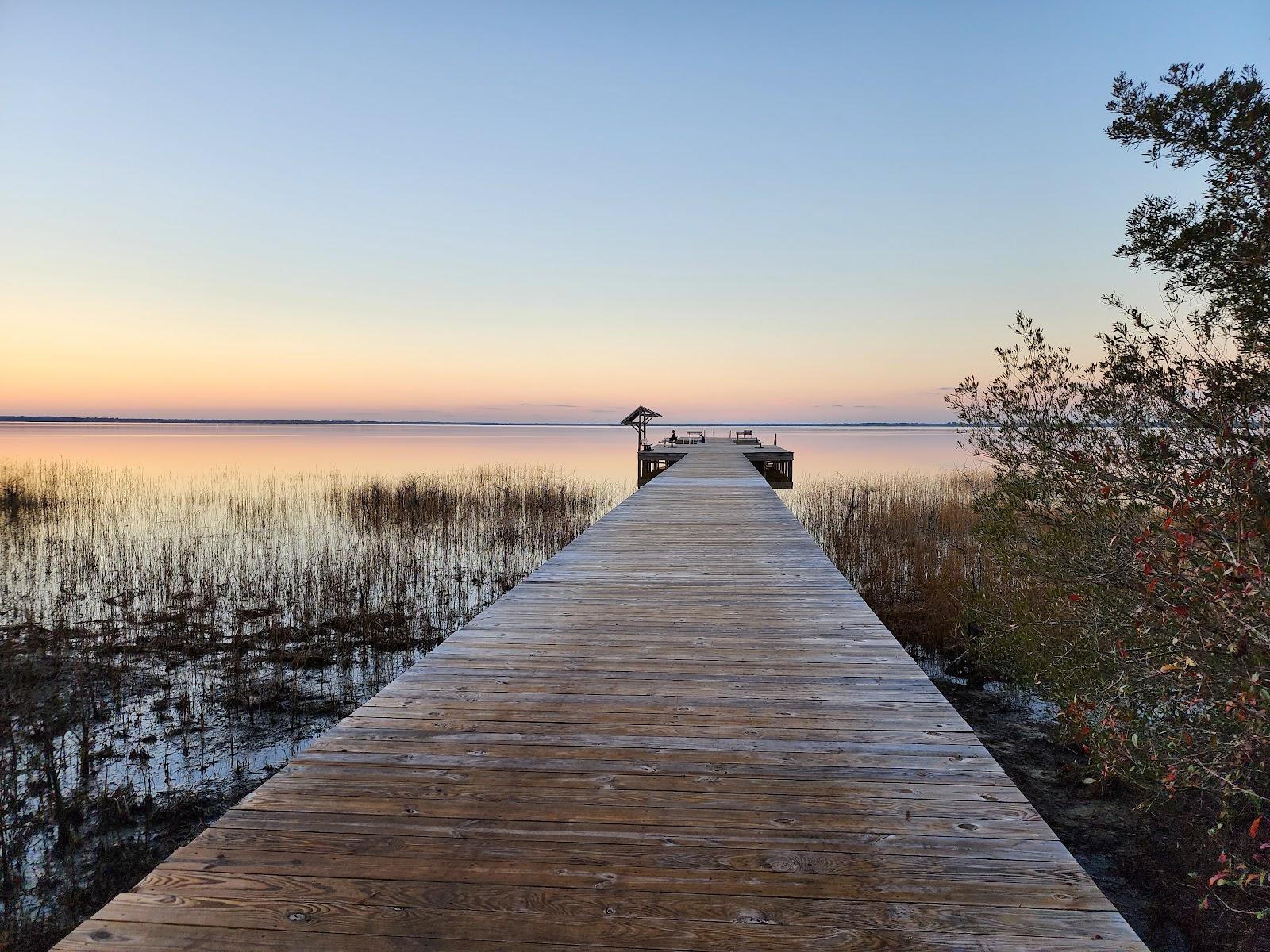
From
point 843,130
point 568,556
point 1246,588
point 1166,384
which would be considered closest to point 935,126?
point 843,130

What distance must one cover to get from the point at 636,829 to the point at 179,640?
765 centimetres

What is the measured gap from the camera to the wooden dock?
1.35 metres

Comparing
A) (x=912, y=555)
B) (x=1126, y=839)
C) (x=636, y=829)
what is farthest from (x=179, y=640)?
(x=912, y=555)

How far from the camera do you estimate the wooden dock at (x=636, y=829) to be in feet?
4.42

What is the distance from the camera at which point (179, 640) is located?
703 cm

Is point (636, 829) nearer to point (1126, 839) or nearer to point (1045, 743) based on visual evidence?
point (1126, 839)

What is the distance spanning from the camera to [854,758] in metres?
2.18

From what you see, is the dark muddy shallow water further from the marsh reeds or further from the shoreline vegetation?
the marsh reeds

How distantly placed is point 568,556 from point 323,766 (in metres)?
3.98

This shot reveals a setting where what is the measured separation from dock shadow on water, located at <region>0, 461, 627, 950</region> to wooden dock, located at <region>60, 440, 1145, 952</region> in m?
2.33

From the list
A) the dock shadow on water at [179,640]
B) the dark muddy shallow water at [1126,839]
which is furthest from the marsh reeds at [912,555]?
the dock shadow on water at [179,640]

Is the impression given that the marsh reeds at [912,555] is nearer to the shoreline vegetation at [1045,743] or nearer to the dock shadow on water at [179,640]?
the shoreline vegetation at [1045,743]

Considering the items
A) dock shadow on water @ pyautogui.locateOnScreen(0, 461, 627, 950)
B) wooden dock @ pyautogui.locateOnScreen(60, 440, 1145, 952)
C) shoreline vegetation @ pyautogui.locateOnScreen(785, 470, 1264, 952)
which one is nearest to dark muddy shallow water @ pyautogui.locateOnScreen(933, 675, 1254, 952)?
shoreline vegetation @ pyautogui.locateOnScreen(785, 470, 1264, 952)

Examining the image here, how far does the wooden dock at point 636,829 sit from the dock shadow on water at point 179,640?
233 centimetres
